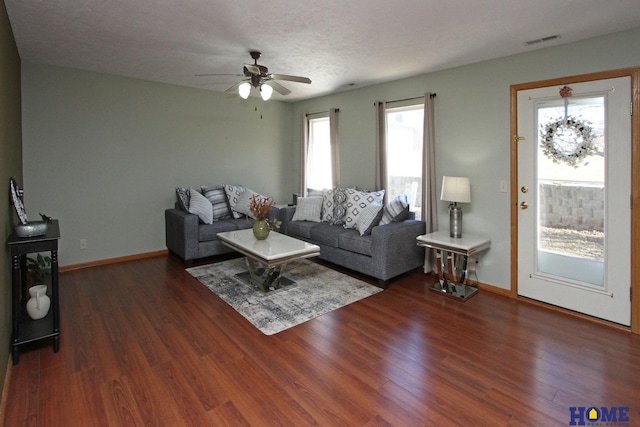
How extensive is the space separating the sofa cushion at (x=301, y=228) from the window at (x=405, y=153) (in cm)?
118

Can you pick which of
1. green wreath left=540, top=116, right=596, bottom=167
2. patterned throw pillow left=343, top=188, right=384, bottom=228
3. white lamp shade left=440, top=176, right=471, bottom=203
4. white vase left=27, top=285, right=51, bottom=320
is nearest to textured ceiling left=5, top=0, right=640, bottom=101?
green wreath left=540, top=116, right=596, bottom=167

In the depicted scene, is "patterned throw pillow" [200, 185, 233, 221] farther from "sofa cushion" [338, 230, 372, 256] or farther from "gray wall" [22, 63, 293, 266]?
"sofa cushion" [338, 230, 372, 256]

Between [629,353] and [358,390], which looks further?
[629,353]

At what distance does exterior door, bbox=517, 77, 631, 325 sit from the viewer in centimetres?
292

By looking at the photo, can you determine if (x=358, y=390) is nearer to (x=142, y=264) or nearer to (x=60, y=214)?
(x=142, y=264)

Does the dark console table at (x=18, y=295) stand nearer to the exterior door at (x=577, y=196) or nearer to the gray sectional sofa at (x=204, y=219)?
the gray sectional sofa at (x=204, y=219)

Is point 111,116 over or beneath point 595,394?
over

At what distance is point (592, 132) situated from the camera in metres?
3.03

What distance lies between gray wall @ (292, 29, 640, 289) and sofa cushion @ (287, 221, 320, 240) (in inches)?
66.5

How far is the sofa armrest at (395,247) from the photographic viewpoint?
Result: 150 inches

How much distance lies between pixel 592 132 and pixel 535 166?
51 cm

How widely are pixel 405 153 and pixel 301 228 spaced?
174 centimetres

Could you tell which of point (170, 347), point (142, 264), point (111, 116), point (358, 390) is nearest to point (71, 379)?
point (170, 347)

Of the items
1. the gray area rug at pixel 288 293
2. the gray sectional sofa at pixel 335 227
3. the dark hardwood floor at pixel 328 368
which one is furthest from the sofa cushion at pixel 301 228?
the dark hardwood floor at pixel 328 368
